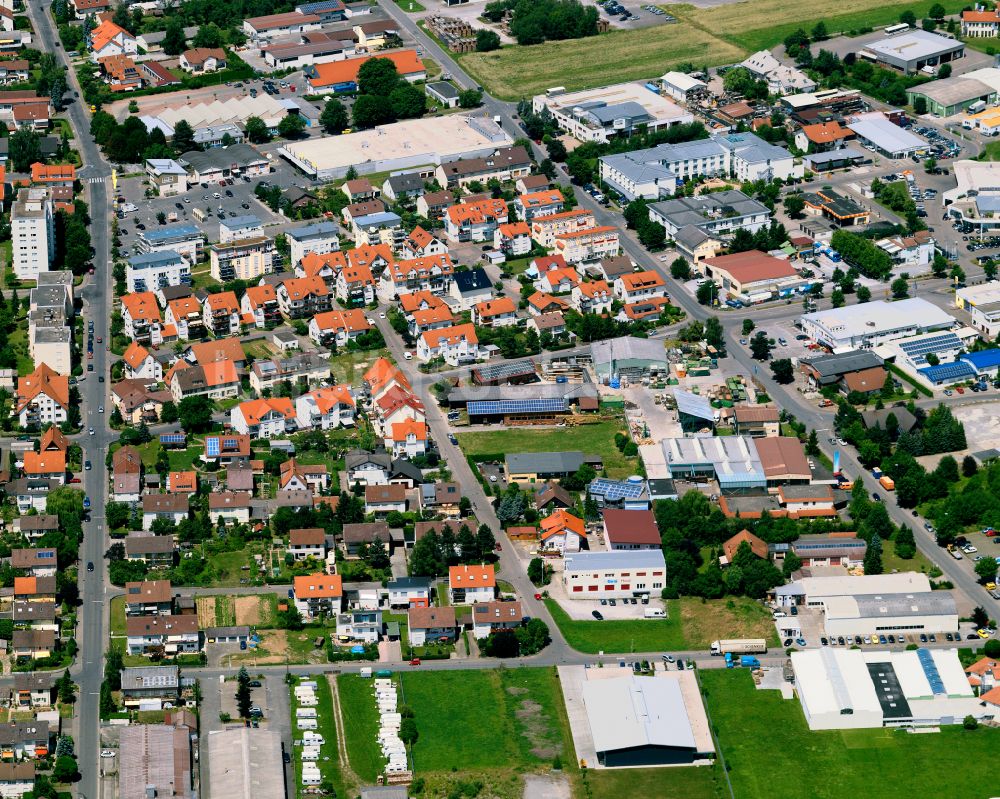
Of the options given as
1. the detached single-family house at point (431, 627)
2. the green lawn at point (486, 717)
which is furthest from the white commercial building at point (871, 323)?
the green lawn at point (486, 717)

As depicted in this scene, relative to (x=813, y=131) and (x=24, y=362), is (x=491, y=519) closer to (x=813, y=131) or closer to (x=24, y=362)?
(x=24, y=362)

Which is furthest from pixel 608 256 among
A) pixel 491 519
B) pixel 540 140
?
pixel 491 519

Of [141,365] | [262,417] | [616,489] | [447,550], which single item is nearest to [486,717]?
[447,550]

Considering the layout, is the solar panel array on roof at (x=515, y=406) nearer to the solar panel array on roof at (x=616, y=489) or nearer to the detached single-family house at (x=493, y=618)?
Answer: the solar panel array on roof at (x=616, y=489)

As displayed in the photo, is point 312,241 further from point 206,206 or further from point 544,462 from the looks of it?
point 544,462

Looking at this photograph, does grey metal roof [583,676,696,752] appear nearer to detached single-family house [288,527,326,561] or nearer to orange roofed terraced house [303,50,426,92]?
detached single-family house [288,527,326,561]

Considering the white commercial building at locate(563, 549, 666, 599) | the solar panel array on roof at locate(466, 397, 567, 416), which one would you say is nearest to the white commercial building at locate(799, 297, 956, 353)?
the solar panel array on roof at locate(466, 397, 567, 416)
